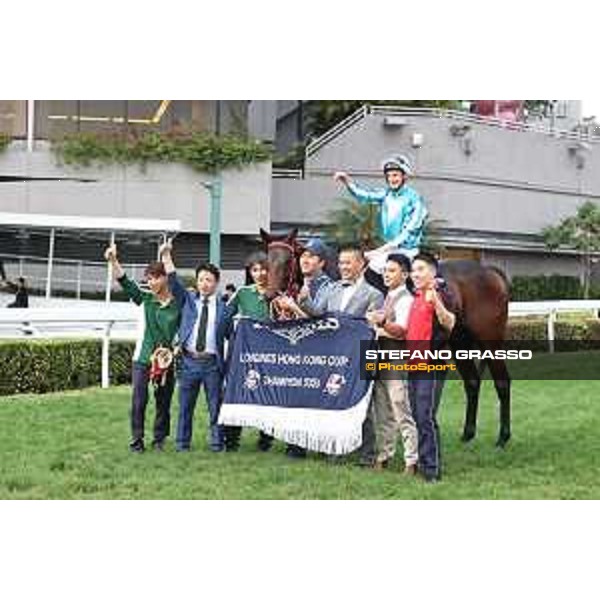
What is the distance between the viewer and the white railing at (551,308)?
6363 mm

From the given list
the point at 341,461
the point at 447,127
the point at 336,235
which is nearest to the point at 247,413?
the point at 341,461

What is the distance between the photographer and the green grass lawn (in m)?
5.86

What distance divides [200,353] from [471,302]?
1.59 m

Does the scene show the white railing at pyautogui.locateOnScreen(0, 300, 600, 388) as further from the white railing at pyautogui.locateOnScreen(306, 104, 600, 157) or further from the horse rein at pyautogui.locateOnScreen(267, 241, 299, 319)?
the white railing at pyautogui.locateOnScreen(306, 104, 600, 157)

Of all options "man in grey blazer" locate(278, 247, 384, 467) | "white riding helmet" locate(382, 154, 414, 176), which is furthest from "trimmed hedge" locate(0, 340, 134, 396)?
"white riding helmet" locate(382, 154, 414, 176)

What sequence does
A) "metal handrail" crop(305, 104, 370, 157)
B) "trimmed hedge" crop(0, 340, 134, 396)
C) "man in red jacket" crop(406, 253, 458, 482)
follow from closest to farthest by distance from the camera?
"man in red jacket" crop(406, 253, 458, 482) < "metal handrail" crop(305, 104, 370, 157) < "trimmed hedge" crop(0, 340, 134, 396)

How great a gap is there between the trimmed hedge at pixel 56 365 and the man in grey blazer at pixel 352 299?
3.79 feet

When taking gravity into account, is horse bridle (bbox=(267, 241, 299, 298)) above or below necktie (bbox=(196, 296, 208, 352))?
above

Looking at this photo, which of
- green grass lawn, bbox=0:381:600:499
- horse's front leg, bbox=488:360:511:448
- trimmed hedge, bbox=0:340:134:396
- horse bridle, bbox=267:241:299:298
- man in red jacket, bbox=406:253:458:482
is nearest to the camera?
green grass lawn, bbox=0:381:600:499

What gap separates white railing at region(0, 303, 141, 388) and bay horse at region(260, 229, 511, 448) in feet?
2.93

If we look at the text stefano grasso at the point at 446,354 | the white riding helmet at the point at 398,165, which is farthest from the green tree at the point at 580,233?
the white riding helmet at the point at 398,165

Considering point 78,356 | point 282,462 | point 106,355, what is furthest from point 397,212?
point 78,356

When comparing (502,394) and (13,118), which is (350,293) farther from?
(13,118)

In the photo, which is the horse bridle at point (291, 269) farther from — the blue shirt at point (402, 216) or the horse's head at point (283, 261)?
the blue shirt at point (402, 216)
